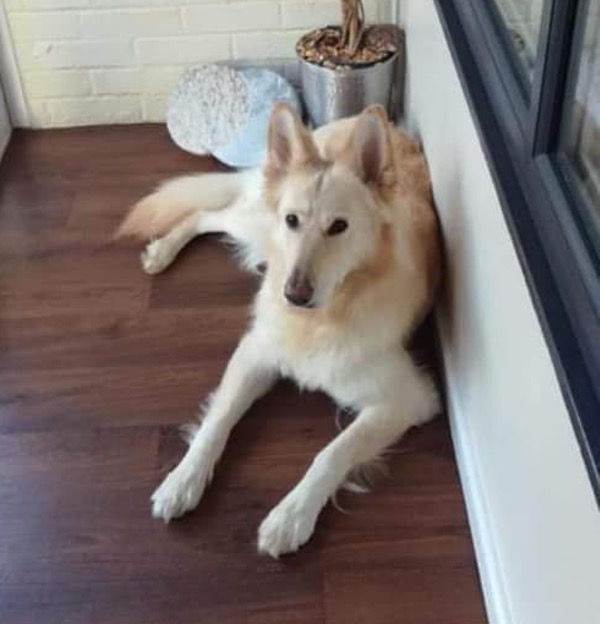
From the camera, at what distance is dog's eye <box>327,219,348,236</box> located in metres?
1.68

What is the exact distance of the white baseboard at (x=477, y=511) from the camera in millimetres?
1515

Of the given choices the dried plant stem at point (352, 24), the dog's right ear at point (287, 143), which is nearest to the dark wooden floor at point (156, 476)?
the dog's right ear at point (287, 143)

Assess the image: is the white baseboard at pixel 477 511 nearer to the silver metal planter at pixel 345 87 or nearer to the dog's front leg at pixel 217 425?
the dog's front leg at pixel 217 425

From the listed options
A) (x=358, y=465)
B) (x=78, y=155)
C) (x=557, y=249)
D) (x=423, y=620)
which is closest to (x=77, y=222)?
(x=78, y=155)

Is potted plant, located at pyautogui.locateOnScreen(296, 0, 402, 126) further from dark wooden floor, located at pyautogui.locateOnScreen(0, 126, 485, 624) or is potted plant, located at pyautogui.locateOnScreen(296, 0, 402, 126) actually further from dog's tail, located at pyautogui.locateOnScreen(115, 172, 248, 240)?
dark wooden floor, located at pyautogui.locateOnScreen(0, 126, 485, 624)

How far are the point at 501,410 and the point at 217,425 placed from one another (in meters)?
0.59

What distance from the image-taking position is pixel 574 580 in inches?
43.8

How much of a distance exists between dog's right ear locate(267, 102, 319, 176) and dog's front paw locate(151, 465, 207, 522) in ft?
1.90

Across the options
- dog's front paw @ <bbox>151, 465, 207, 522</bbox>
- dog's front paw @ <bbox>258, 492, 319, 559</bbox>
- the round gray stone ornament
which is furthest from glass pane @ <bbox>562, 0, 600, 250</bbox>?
the round gray stone ornament

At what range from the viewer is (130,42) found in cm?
274

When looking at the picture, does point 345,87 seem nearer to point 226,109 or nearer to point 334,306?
point 226,109

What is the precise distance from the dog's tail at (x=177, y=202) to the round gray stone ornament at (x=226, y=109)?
0.55ft

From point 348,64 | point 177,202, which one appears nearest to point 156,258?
point 177,202

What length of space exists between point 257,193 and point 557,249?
118cm
